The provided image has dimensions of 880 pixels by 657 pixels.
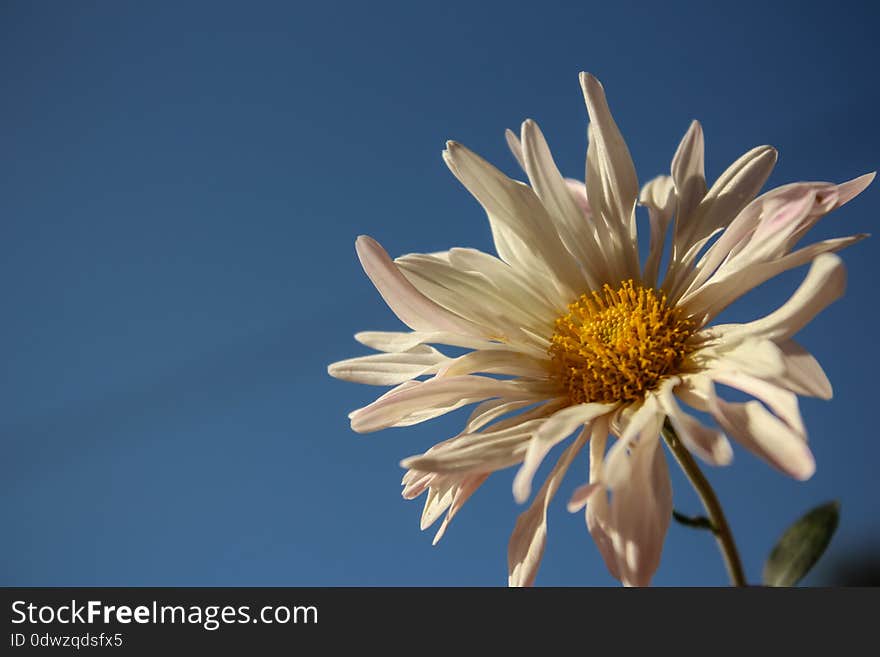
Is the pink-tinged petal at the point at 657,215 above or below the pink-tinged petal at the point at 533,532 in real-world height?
above

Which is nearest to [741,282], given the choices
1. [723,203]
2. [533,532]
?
[723,203]

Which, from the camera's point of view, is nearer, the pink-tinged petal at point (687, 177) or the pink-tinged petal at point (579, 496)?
the pink-tinged petal at point (579, 496)

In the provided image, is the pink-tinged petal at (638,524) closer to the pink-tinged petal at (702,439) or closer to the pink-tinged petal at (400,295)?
the pink-tinged petal at (702,439)

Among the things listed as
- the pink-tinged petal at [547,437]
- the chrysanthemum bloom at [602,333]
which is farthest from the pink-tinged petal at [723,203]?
the pink-tinged petal at [547,437]
